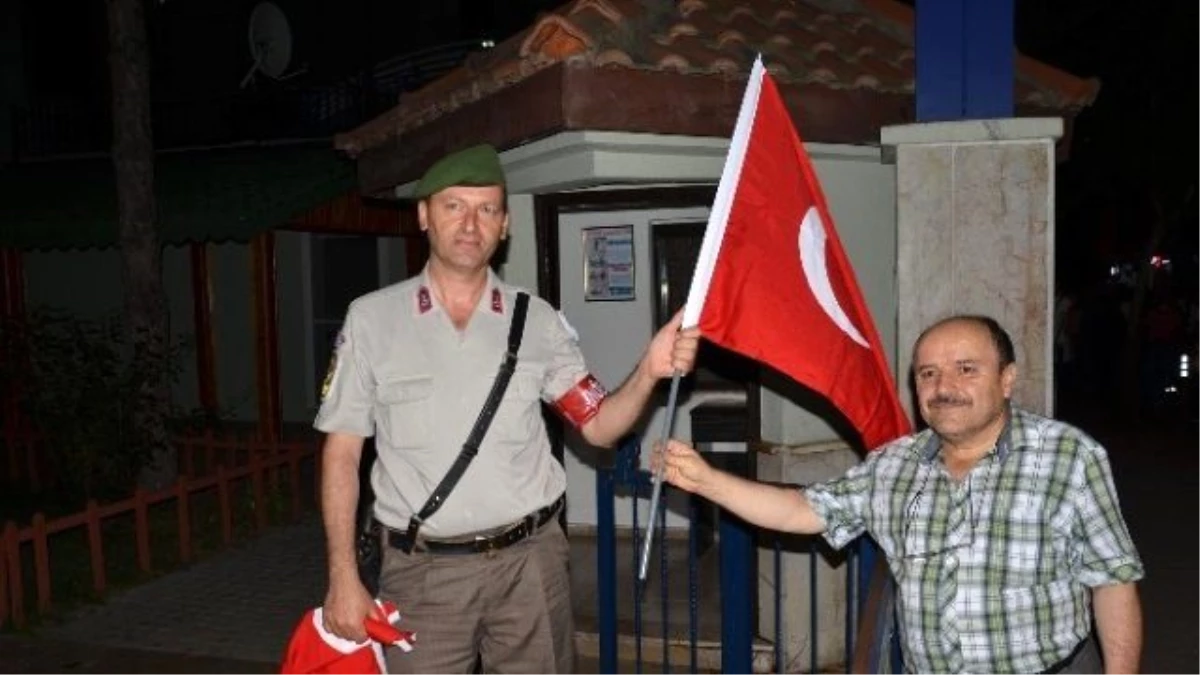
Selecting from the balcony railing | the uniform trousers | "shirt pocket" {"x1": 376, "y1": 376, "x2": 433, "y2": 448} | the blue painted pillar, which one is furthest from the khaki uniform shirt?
the balcony railing

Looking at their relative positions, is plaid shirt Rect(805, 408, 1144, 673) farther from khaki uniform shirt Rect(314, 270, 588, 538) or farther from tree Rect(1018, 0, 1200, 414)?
tree Rect(1018, 0, 1200, 414)

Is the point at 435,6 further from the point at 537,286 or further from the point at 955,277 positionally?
the point at 955,277

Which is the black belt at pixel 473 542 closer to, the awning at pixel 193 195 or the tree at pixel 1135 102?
the awning at pixel 193 195

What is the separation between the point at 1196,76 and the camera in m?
14.6

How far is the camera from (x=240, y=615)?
6824 mm

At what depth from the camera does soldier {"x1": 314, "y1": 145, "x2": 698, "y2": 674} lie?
10.1ft

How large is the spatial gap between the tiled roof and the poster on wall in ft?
5.52

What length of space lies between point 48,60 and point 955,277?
16490mm

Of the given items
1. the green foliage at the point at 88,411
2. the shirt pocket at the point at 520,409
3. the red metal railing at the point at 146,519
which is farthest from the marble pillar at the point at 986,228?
the green foliage at the point at 88,411

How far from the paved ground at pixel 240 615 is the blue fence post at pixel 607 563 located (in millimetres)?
1218

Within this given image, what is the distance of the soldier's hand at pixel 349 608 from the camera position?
3021 millimetres

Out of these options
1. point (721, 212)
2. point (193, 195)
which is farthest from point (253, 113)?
point (721, 212)

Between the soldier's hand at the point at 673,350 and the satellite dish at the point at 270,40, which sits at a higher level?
the satellite dish at the point at 270,40

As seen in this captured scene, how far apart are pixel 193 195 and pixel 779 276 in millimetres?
10909
